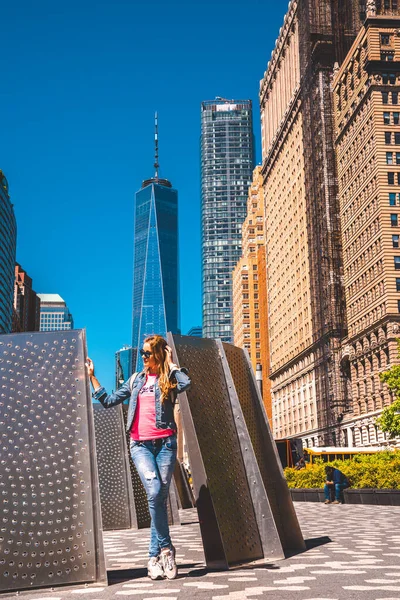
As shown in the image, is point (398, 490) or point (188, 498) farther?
point (188, 498)

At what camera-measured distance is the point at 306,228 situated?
326ft

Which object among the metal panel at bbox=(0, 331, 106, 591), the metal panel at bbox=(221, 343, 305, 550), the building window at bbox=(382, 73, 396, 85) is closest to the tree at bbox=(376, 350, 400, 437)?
the metal panel at bbox=(221, 343, 305, 550)

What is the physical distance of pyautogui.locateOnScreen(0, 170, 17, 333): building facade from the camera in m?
128

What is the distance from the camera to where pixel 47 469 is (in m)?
6.91

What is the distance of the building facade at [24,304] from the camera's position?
163 m

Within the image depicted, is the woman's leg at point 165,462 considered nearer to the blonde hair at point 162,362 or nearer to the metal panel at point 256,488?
the blonde hair at point 162,362

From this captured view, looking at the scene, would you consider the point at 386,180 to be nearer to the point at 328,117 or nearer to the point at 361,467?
the point at 328,117

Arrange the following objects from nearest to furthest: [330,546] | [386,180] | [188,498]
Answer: [330,546] → [188,498] → [386,180]

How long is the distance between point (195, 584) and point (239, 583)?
0.37 m

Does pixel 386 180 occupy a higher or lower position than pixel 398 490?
higher

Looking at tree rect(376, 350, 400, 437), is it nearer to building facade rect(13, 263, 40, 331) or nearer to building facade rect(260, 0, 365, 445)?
building facade rect(260, 0, 365, 445)

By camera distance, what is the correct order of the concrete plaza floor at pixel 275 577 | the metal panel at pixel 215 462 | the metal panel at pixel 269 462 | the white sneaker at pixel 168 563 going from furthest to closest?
the metal panel at pixel 269 462
the metal panel at pixel 215 462
the white sneaker at pixel 168 563
the concrete plaza floor at pixel 275 577

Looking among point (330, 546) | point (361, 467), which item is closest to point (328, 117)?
point (361, 467)

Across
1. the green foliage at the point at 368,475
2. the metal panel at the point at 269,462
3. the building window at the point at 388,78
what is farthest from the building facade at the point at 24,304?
the metal panel at the point at 269,462
